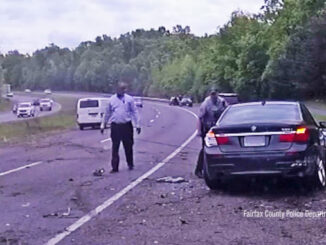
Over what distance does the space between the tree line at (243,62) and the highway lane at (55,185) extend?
46.2m

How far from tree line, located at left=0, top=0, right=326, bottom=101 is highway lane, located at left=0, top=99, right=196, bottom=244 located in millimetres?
46194

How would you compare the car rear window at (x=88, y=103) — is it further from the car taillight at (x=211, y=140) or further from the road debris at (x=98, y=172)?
the car taillight at (x=211, y=140)

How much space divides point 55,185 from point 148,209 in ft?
12.1

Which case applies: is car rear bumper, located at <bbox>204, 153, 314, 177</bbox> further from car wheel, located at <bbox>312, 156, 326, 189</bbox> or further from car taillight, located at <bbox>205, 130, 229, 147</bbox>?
car wheel, located at <bbox>312, 156, 326, 189</bbox>

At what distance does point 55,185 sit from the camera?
14.6m

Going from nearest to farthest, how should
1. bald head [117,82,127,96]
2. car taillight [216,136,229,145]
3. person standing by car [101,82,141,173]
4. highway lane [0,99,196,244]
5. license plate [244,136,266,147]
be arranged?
highway lane [0,99,196,244]
license plate [244,136,266,147]
car taillight [216,136,229,145]
person standing by car [101,82,141,173]
bald head [117,82,127,96]

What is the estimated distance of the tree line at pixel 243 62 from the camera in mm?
69938

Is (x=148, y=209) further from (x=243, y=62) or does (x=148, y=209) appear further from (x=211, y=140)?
(x=243, y=62)

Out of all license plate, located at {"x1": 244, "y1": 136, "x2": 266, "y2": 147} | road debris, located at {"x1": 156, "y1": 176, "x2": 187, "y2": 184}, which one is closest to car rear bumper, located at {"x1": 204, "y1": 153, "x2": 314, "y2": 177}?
license plate, located at {"x1": 244, "y1": 136, "x2": 266, "y2": 147}

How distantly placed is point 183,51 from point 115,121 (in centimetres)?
14031

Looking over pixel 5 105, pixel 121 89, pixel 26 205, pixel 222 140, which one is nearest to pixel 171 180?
pixel 222 140

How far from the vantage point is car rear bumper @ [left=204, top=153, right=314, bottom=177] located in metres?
12.1

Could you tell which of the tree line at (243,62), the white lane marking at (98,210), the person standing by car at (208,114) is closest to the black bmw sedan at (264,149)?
the white lane marking at (98,210)

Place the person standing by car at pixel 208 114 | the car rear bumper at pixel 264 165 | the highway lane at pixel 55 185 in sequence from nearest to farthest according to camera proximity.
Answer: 1. the highway lane at pixel 55 185
2. the car rear bumper at pixel 264 165
3. the person standing by car at pixel 208 114
